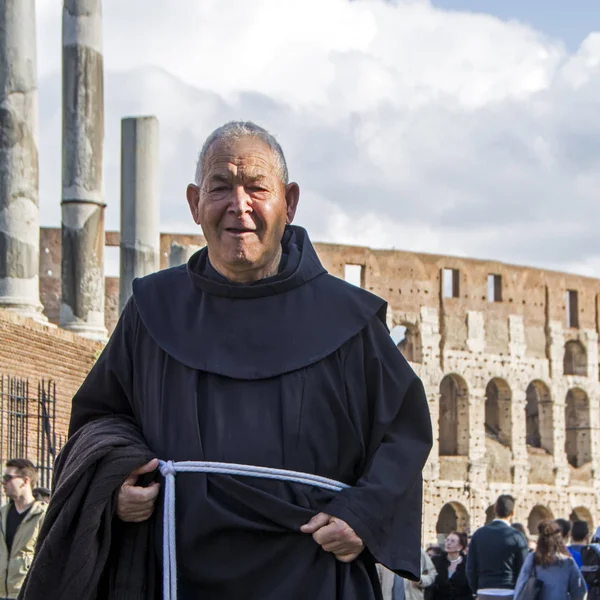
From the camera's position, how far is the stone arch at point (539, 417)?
37.2 m

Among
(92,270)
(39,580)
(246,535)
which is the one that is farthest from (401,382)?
(92,270)

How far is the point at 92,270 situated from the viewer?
542 inches

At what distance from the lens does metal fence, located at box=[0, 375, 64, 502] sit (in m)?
9.93

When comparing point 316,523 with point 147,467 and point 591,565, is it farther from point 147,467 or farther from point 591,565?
point 591,565

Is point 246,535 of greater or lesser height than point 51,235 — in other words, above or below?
below

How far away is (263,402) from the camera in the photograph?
2.65 metres

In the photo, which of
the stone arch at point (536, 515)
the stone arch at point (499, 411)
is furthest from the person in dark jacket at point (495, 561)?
the stone arch at point (536, 515)

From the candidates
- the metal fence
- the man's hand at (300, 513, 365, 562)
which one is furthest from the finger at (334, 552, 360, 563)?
the metal fence

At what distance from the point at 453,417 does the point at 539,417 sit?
10.8 ft

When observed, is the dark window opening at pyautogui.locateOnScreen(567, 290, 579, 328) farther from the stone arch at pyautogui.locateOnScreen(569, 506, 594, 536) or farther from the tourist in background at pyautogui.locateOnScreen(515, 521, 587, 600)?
the tourist in background at pyautogui.locateOnScreen(515, 521, 587, 600)

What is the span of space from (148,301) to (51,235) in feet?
95.4

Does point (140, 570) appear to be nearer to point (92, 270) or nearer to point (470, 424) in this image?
point (92, 270)

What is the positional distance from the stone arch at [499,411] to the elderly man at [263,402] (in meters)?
34.1

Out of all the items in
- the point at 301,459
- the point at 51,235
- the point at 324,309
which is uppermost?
the point at 51,235
